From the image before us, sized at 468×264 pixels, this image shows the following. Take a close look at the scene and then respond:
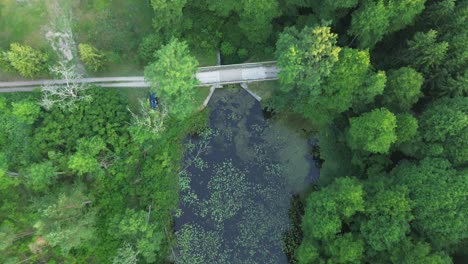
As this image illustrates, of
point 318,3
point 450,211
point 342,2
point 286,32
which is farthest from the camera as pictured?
point 318,3

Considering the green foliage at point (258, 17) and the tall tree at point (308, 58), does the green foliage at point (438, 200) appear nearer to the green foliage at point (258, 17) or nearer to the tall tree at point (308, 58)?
the tall tree at point (308, 58)

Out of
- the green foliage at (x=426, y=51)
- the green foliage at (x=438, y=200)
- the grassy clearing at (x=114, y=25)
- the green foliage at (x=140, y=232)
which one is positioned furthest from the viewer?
the grassy clearing at (x=114, y=25)

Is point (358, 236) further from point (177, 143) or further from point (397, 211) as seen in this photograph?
point (177, 143)

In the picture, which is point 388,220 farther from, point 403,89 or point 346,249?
point 403,89

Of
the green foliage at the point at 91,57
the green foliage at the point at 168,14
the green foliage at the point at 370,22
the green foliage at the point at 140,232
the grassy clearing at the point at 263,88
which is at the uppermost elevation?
the green foliage at the point at 168,14

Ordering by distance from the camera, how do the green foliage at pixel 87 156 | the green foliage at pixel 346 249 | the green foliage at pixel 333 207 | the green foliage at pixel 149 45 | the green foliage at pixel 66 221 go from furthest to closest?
the green foliage at pixel 149 45 < the green foliage at pixel 87 156 < the green foliage at pixel 66 221 < the green foliage at pixel 333 207 < the green foliage at pixel 346 249

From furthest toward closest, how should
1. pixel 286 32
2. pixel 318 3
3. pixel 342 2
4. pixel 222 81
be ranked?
pixel 222 81
pixel 318 3
pixel 286 32
pixel 342 2

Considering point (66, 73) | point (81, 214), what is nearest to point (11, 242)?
point (81, 214)

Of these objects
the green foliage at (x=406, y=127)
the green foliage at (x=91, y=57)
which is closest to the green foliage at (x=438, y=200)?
the green foliage at (x=406, y=127)
